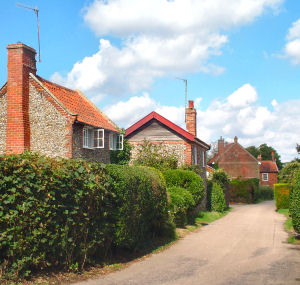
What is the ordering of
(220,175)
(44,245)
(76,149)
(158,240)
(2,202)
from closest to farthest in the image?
1. (2,202)
2. (44,245)
3. (158,240)
4. (76,149)
5. (220,175)

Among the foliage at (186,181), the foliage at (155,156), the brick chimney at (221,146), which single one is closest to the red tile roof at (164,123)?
the foliage at (155,156)

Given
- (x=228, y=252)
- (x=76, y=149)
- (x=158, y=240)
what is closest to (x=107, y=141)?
(x=76, y=149)

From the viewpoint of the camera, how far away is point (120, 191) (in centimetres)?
980

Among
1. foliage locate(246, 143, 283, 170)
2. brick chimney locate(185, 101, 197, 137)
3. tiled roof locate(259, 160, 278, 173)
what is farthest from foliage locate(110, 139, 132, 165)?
foliage locate(246, 143, 283, 170)

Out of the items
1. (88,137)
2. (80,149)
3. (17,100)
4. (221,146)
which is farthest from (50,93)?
(221,146)

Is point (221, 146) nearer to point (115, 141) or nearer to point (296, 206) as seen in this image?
point (115, 141)

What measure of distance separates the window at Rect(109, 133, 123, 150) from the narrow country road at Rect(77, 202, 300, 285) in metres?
8.67

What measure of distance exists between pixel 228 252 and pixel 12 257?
7.50 meters

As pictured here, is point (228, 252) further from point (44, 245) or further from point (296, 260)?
point (44, 245)

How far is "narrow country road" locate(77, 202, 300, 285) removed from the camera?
8.63 metres

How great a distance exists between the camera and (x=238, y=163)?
209 ft

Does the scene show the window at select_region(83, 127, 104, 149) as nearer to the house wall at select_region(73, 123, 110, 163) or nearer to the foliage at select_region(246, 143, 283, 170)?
the house wall at select_region(73, 123, 110, 163)

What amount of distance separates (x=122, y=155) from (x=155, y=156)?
2605 millimetres

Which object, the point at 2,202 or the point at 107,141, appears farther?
the point at 107,141
